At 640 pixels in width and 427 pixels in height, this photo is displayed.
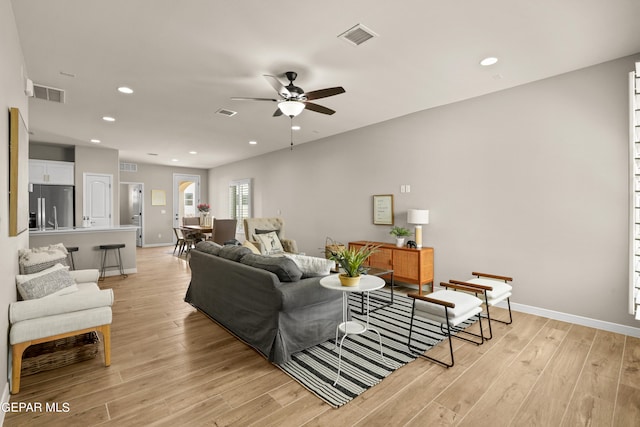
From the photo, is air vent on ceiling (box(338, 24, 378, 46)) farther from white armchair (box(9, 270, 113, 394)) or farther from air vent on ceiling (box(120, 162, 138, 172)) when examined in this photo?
air vent on ceiling (box(120, 162, 138, 172))

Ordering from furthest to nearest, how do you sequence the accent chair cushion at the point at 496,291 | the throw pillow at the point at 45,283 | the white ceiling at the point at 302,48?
the accent chair cushion at the point at 496,291, the throw pillow at the point at 45,283, the white ceiling at the point at 302,48

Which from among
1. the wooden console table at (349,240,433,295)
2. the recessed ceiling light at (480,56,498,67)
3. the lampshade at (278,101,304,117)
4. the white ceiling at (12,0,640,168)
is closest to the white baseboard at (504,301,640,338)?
the wooden console table at (349,240,433,295)

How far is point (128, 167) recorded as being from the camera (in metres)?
9.95

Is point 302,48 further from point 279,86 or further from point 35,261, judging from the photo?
point 35,261

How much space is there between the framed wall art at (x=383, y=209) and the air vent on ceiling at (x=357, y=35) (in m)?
2.98

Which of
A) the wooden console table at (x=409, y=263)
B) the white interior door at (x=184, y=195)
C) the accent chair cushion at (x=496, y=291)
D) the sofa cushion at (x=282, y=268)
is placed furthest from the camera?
the white interior door at (x=184, y=195)

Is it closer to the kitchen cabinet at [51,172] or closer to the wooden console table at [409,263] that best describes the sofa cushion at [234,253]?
the wooden console table at [409,263]

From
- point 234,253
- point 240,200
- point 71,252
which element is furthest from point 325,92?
point 240,200

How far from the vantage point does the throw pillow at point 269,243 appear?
564 cm

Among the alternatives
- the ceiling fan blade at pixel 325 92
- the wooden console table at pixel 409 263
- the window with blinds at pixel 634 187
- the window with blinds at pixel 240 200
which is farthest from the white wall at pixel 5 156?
the window with blinds at pixel 240 200

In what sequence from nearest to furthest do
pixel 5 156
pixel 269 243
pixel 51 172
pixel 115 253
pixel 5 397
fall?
1. pixel 5 397
2. pixel 5 156
3. pixel 269 243
4. pixel 115 253
5. pixel 51 172

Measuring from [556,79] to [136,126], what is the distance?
6606 mm

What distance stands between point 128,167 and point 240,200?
398 cm

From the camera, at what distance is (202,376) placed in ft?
8.01
